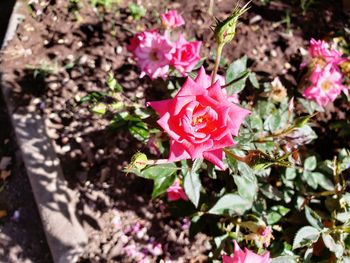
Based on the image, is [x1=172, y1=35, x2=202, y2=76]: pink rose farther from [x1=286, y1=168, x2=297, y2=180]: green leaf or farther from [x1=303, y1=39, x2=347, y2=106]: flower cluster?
[x1=286, y1=168, x2=297, y2=180]: green leaf

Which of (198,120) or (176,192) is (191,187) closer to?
(176,192)

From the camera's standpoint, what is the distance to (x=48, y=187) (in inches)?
81.3

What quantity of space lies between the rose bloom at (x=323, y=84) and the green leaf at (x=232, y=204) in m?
0.57

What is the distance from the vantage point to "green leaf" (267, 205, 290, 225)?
1.75 metres

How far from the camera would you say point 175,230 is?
208 cm

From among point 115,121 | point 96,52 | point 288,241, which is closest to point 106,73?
point 96,52

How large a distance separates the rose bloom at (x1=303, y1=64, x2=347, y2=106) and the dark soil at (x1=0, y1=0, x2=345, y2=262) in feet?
0.66

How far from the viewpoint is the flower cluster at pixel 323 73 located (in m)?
1.73

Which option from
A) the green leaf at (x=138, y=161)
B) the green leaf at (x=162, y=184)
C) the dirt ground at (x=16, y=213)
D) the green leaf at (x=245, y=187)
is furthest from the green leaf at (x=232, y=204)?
the dirt ground at (x=16, y=213)

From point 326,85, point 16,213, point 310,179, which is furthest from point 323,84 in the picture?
point 16,213

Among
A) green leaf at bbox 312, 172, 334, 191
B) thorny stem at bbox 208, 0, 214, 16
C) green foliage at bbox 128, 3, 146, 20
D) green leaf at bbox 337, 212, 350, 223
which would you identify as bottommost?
green leaf at bbox 312, 172, 334, 191

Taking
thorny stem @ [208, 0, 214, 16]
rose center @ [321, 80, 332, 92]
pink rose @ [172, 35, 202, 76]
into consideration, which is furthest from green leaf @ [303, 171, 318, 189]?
thorny stem @ [208, 0, 214, 16]

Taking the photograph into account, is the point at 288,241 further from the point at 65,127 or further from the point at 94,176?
the point at 65,127

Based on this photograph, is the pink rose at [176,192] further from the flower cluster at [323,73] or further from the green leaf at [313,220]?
the flower cluster at [323,73]
